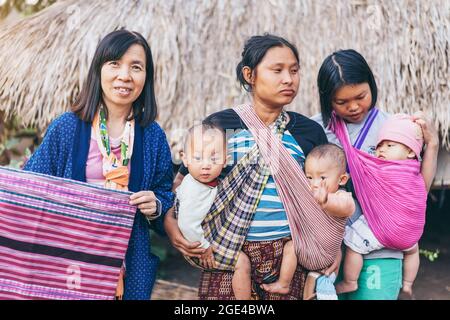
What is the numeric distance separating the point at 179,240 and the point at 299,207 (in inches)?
19.9

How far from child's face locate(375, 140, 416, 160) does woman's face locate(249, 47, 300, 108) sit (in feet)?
1.56

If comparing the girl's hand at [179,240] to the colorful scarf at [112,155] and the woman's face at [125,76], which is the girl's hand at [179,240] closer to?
the colorful scarf at [112,155]

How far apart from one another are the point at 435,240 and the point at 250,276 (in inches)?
143

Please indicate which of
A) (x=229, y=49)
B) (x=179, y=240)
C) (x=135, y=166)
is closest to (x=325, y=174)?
(x=179, y=240)

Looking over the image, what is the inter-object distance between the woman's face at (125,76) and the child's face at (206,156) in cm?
31

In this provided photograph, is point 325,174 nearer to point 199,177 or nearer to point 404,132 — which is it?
point 404,132

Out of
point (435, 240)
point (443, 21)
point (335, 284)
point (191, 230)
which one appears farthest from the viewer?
point (435, 240)

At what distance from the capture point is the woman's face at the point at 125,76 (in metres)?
2.50

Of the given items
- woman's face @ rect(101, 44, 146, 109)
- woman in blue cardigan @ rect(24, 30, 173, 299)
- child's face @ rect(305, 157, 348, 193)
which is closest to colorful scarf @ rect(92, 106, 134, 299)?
woman in blue cardigan @ rect(24, 30, 173, 299)

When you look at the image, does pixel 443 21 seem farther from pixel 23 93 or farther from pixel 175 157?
pixel 23 93

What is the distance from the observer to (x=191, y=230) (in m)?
2.53

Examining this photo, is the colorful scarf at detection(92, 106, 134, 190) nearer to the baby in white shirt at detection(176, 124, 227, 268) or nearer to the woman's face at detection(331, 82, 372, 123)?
the baby in white shirt at detection(176, 124, 227, 268)

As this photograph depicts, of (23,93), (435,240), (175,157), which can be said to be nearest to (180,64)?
(175,157)

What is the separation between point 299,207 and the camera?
257 cm
